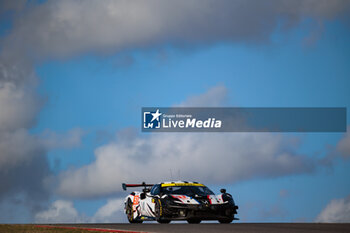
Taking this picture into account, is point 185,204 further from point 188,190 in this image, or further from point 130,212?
point 130,212

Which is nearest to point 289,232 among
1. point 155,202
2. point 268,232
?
point 268,232

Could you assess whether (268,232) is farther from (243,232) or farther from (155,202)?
(155,202)

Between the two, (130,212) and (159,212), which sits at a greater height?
(130,212)

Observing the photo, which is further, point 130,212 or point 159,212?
point 130,212

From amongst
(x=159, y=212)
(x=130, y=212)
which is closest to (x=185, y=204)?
(x=159, y=212)

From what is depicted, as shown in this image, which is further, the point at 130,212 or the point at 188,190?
the point at 130,212

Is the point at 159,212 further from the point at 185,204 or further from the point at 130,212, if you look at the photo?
the point at 130,212

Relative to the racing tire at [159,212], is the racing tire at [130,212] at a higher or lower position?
higher

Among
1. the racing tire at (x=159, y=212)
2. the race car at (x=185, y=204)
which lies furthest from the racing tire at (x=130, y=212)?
the racing tire at (x=159, y=212)

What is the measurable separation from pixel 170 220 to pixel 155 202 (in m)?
0.93

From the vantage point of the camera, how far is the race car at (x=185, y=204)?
19.6 meters

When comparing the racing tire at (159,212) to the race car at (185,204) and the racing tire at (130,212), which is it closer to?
the race car at (185,204)

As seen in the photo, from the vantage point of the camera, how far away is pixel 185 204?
19.6 metres

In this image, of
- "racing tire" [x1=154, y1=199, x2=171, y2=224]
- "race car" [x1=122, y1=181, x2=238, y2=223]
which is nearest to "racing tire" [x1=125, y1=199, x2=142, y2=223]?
"race car" [x1=122, y1=181, x2=238, y2=223]
